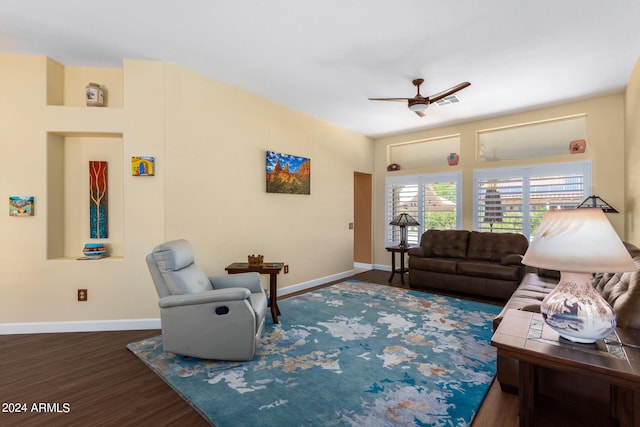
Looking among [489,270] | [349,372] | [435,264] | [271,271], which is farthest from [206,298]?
[489,270]

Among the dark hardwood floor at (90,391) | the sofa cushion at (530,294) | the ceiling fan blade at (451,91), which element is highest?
the ceiling fan blade at (451,91)

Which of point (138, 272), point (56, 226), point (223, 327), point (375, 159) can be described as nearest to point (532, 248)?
point (223, 327)

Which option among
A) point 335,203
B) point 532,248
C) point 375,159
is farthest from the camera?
point 375,159

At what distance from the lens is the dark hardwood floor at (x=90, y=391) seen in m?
1.80

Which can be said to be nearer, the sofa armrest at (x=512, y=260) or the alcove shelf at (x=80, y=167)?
the alcove shelf at (x=80, y=167)

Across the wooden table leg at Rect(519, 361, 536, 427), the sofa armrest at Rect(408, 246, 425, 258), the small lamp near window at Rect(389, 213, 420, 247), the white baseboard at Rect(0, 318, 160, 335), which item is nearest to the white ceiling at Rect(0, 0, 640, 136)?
the small lamp near window at Rect(389, 213, 420, 247)

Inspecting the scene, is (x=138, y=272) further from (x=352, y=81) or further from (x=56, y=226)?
(x=352, y=81)

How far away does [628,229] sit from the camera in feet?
12.5

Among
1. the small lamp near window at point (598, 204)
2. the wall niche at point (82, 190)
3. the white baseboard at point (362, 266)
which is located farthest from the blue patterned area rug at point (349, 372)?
the white baseboard at point (362, 266)

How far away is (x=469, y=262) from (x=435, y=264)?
499 millimetres

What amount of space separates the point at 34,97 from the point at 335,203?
429 cm

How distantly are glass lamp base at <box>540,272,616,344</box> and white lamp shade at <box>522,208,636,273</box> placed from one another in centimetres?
18

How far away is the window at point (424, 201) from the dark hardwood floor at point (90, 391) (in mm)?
3820

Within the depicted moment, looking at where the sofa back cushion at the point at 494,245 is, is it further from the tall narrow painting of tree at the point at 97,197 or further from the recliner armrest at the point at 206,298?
the tall narrow painting of tree at the point at 97,197
